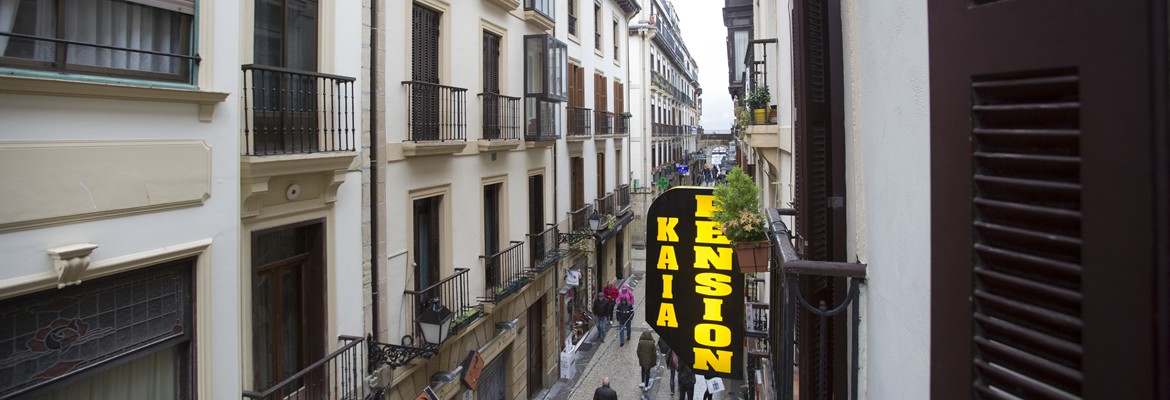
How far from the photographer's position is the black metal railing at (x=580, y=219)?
781 inches

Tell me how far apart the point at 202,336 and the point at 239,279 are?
2.32 ft

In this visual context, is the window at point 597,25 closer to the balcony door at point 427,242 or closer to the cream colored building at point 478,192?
the cream colored building at point 478,192

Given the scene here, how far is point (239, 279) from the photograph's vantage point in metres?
6.87

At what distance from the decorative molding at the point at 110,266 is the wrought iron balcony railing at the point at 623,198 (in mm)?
20429

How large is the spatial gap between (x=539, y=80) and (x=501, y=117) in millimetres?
1937

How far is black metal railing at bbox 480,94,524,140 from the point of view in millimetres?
13484

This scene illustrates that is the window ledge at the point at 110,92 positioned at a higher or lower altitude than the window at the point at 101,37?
lower

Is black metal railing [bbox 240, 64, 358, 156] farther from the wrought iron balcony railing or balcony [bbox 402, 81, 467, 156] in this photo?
the wrought iron balcony railing

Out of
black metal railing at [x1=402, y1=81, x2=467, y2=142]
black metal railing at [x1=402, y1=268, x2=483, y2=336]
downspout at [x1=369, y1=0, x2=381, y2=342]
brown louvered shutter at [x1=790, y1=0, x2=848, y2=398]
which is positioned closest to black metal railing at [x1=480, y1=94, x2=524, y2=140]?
black metal railing at [x1=402, y1=81, x2=467, y2=142]

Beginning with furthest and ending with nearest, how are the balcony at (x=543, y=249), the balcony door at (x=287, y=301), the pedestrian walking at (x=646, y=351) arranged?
the balcony at (x=543, y=249), the pedestrian walking at (x=646, y=351), the balcony door at (x=287, y=301)

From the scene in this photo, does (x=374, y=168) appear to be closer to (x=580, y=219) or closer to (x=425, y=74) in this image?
(x=425, y=74)

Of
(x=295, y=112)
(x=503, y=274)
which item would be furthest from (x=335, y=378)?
(x=503, y=274)

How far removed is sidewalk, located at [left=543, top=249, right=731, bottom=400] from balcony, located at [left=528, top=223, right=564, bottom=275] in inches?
133

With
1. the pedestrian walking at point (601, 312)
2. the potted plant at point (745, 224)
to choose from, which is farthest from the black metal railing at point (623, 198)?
the potted plant at point (745, 224)
